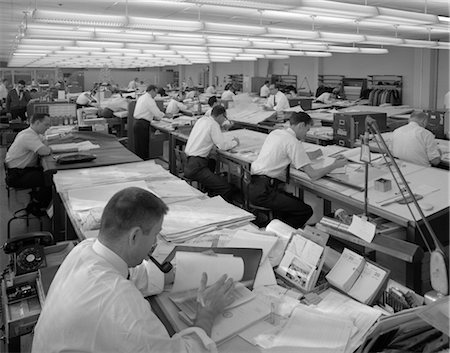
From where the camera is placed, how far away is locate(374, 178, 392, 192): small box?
306 cm

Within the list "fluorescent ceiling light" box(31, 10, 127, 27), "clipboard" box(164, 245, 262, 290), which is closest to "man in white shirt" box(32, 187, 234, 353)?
"clipboard" box(164, 245, 262, 290)

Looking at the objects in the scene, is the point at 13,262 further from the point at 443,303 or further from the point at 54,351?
the point at 443,303

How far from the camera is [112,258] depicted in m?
1.39

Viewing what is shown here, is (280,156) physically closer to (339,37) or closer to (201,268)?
(201,268)

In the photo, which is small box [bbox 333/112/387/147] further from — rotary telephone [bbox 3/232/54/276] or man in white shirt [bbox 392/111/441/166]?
rotary telephone [bbox 3/232/54/276]

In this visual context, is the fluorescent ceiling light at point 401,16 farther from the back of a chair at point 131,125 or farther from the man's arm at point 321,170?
the back of a chair at point 131,125

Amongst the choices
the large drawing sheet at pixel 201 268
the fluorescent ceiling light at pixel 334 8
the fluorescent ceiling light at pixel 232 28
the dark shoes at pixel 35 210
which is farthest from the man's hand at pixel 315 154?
the dark shoes at pixel 35 210

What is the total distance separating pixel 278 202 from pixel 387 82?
9683 millimetres

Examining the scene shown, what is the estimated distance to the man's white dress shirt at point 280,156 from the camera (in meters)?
3.68

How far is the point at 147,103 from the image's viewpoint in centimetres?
735

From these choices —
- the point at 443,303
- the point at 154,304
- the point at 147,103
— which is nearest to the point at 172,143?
the point at 147,103

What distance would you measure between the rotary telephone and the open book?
1383mm

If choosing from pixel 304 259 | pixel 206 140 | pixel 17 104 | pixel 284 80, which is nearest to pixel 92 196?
pixel 304 259

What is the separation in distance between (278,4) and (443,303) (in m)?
3.37
